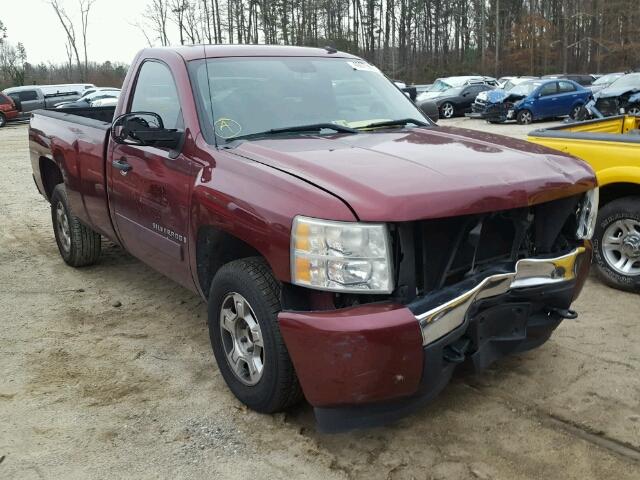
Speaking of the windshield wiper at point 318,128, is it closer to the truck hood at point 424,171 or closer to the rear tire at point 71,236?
the truck hood at point 424,171

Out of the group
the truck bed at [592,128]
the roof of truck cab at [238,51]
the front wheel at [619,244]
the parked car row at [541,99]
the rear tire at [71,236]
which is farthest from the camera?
the parked car row at [541,99]

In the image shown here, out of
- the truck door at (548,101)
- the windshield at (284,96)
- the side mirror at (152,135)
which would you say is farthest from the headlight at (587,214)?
the truck door at (548,101)

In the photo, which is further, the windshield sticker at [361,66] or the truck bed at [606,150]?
the truck bed at [606,150]

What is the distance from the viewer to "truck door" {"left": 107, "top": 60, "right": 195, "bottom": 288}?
3554 mm

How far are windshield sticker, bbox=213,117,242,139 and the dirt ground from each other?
1.42 m

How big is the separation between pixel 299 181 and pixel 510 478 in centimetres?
157

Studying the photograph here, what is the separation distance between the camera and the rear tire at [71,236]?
5621mm

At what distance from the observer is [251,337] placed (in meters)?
3.15

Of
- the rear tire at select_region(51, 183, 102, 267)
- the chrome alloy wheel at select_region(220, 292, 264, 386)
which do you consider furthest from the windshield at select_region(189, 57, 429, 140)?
the rear tire at select_region(51, 183, 102, 267)

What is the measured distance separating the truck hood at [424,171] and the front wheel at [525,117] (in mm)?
18457

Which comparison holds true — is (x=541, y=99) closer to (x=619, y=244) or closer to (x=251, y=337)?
(x=619, y=244)

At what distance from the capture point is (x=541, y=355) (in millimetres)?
3811

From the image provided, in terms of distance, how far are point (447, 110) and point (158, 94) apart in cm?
2195

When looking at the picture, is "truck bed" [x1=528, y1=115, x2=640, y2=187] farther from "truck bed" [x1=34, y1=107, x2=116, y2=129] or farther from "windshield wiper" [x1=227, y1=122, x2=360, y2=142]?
"truck bed" [x1=34, y1=107, x2=116, y2=129]
